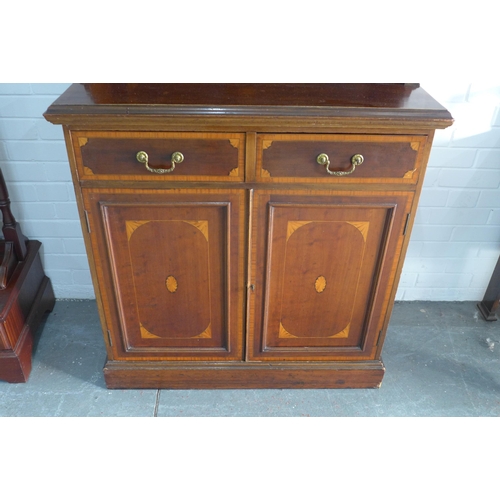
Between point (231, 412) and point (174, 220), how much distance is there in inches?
31.4

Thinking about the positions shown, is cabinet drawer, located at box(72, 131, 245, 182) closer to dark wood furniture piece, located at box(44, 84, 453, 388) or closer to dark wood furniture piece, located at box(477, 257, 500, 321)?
dark wood furniture piece, located at box(44, 84, 453, 388)

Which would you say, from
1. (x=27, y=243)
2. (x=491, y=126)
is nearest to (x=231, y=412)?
(x=27, y=243)

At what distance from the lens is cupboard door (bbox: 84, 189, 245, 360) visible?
1.50 m

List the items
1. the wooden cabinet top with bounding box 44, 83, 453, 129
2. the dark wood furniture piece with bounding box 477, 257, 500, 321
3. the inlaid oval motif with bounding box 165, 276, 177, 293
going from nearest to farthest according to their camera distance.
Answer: the wooden cabinet top with bounding box 44, 83, 453, 129 < the inlaid oval motif with bounding box 165, 276, 177, 293 < the dark wood furniture piece with bounding box 477, 257, 500, 321

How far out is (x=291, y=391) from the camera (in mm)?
1929

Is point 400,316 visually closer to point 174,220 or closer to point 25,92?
point 174,220

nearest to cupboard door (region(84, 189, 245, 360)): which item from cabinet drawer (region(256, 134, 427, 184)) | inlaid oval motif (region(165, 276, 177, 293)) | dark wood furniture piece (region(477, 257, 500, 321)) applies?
inlaid oval motif (region(165, 276, 177, 293))

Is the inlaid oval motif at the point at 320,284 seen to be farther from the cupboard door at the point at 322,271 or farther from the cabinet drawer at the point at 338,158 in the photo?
the cabinet drawer at the point at 338,158

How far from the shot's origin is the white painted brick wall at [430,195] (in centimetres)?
191

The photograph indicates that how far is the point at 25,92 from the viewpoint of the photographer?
72.7 inches

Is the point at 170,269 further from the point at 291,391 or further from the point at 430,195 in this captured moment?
the point at 430,195

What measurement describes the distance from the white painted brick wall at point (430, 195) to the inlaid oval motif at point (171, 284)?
2.39ft

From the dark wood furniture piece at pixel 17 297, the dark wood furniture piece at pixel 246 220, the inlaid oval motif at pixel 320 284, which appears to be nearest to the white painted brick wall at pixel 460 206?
the dark wood furniture piece at pixel 246 220

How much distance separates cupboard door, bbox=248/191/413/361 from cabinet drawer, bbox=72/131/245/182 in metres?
0.16
